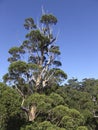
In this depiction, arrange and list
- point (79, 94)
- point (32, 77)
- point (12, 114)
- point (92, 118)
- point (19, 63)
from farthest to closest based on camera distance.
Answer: point (79, 94) < point (92, 118) < point (32, 77) < point (19, 63) < point (12, 114)

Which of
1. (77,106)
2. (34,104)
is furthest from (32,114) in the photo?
(77,106)

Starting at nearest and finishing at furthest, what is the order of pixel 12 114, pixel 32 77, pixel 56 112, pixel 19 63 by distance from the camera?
1. pixel 12 114
2. pixel 56 112
3. pixel 19 63
4. pixel 32 77

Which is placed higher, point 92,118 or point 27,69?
point 27,69

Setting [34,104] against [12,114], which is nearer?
[12,114]

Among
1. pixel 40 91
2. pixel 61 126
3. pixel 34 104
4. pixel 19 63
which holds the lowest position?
pixel 61 126

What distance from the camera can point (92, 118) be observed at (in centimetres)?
1800

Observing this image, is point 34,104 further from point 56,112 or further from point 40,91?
point 40,91

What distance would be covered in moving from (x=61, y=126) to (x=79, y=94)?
7368mm

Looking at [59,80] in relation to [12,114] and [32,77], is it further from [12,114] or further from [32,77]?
[12,114]

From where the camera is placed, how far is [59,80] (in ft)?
51.3

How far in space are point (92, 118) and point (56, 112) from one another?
19.6 feet

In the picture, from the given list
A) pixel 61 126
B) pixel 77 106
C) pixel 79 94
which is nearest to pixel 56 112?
pixel 61 126

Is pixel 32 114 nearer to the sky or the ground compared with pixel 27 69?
nearer to the ground

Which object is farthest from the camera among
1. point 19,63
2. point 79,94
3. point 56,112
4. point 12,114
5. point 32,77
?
point 79,94
